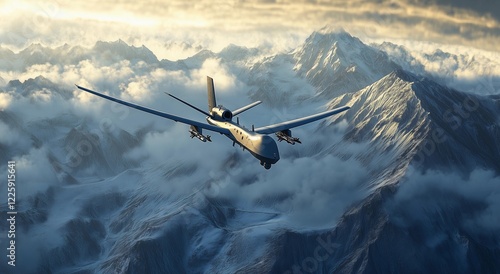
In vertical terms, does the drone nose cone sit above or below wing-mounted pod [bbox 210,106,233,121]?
below

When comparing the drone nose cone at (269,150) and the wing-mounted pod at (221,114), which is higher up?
the wing-mounted pod at (221,114)

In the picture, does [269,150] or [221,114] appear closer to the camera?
[269,150]

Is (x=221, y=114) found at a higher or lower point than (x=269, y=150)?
higher

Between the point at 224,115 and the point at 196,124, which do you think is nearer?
the point at 196,124

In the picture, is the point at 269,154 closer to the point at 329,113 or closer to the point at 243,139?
the point at 243,139

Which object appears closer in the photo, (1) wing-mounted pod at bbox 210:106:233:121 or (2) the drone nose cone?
(2) the drone nose cone

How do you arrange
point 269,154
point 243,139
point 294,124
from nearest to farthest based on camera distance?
point 269,154
point 243,139
point 294,124

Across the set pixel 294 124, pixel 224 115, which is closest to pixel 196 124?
pixel 224 115

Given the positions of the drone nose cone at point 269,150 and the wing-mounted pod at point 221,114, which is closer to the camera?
the drone nose cone at point 269,150

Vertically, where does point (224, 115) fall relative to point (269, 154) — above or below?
above

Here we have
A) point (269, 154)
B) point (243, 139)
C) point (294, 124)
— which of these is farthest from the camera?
point (294, 124)
